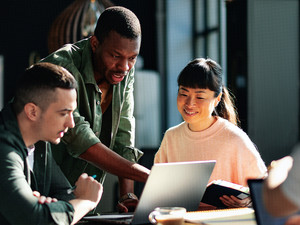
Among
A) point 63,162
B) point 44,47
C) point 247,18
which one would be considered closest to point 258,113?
point 247,18

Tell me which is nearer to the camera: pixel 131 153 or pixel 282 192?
pixel 282 192

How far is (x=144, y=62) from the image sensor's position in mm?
6090

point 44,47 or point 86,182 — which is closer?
point 86,182

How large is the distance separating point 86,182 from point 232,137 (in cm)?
78

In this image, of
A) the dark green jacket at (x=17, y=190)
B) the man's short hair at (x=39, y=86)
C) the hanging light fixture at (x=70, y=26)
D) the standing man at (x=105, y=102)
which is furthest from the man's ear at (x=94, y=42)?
the hanging light fixture at (x=70, y=26)

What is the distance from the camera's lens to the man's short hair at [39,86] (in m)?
1.35

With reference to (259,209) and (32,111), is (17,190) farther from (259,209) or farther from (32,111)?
(259,209)

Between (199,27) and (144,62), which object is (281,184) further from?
(144,62)

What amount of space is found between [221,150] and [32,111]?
0.87 m

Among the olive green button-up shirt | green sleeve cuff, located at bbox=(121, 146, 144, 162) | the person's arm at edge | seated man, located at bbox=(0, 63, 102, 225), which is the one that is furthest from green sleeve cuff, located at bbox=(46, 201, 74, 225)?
green sleeve cuff, located at bbox=(121, 146, 144, 162)

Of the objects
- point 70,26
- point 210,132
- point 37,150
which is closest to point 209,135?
point 210,132

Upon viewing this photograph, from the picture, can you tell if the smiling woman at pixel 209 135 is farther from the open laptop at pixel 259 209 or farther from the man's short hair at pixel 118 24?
the open laptop at pixel 259 209

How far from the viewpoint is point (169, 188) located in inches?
52.5

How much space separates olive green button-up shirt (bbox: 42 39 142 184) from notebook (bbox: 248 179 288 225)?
0.69 m
